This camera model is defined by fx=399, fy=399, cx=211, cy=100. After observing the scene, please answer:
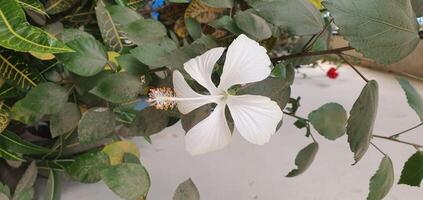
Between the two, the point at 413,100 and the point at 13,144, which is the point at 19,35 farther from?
the point at 413,100

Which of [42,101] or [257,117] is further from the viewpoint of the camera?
[42,101]

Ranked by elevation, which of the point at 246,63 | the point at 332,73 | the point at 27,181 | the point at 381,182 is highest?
the point at 246,63

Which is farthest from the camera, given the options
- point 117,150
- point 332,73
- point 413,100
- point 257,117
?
point 332,73

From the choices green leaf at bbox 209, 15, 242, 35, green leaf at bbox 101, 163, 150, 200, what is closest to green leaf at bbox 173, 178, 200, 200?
green leaf at bbox 101, 163, 150, 200

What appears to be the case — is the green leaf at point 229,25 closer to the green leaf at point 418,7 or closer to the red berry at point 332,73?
the green leaf at point 418,7

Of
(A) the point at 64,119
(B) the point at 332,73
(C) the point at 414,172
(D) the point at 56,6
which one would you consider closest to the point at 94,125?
(A) the point at 64,119

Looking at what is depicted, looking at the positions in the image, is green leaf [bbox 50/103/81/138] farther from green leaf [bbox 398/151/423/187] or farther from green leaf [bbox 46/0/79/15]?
green leaf [bbox 398/151/423/187]
